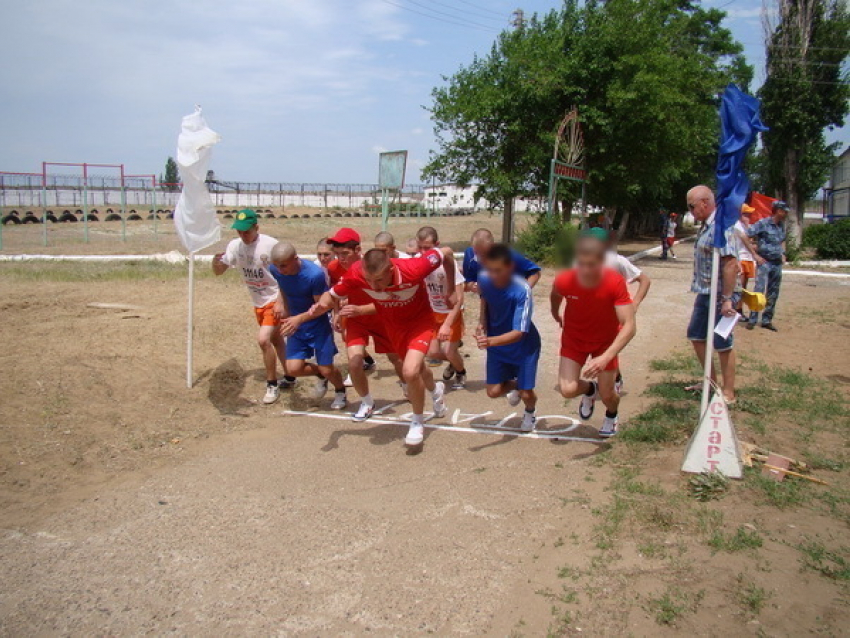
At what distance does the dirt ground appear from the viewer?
3.39 meters

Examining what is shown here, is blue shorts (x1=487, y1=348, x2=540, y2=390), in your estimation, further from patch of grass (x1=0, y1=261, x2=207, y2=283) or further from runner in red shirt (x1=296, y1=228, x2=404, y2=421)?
patch of grass (x1=0, y1=261, x2=207, y2=283)

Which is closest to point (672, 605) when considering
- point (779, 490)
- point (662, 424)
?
point (779, 490)

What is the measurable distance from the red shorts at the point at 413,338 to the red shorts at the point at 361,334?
264mm

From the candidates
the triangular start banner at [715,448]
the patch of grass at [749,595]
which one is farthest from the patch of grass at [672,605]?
the triangular start banner at [715,448]

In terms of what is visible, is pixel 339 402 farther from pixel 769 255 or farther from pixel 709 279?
pixel 769 255

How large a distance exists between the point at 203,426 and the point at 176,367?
5.12 ft

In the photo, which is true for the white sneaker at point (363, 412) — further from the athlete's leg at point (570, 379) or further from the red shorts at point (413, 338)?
the athlete's leg at point (570, 379)

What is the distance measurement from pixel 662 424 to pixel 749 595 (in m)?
2.60

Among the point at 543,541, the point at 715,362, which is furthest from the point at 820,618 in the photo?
the point at 715,362

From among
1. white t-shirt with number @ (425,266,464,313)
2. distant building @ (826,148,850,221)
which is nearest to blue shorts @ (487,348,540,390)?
white t-shirt with number @ (425,266,464,313)

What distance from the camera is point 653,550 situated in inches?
149

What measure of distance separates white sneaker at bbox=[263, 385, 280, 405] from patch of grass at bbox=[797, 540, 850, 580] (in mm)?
5306

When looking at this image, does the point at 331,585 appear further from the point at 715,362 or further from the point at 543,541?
the point at 715,362

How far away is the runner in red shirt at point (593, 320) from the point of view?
5117 millimetres
